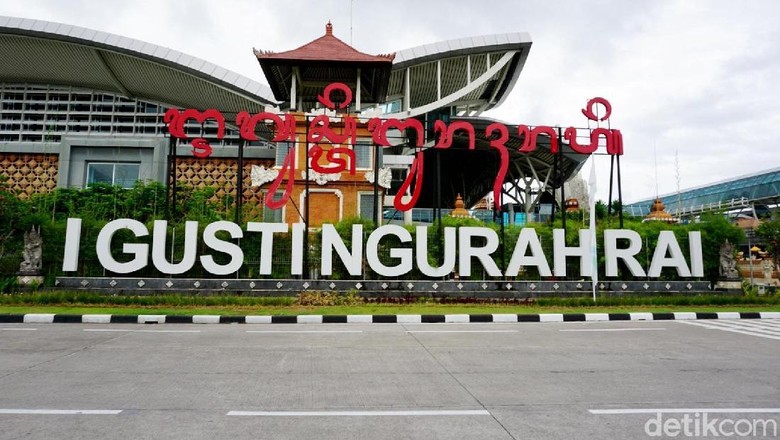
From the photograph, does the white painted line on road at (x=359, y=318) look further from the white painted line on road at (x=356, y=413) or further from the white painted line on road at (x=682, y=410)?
the white painted line on road at (x=682, y=410)

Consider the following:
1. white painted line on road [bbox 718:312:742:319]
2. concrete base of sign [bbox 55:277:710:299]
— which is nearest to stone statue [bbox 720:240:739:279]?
concrete base of sign [bbox 55:277:710:299]

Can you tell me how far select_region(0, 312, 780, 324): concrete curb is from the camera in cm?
1204

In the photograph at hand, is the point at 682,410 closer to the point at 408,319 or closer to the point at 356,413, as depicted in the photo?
the point at 356,413

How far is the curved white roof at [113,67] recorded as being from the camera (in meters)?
32.2

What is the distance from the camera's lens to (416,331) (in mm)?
10648

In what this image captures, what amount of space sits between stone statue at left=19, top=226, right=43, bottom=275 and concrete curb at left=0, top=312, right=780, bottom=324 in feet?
17.3

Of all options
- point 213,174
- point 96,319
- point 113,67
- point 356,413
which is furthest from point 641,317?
point 113,67

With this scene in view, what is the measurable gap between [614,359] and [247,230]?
1330 centimetres

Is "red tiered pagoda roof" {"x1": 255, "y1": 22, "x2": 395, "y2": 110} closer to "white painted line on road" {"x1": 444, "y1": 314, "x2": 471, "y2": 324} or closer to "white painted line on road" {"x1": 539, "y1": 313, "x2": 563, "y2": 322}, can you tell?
"white painted line on road" {"x1": 444, "y1": 314, "x2": 471, "y2": 324}

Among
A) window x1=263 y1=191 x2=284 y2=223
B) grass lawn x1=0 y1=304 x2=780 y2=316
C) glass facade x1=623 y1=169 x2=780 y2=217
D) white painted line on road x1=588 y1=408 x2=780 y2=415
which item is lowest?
white painted line on road x1=588 y1=408 x2=780 y2=415

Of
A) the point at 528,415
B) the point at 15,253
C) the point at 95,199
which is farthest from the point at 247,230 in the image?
the point at 95,199

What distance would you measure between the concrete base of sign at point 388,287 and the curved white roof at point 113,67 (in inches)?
788

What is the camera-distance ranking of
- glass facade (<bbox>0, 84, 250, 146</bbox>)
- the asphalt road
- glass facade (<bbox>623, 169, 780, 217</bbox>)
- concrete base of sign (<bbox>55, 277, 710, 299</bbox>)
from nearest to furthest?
1. the asphalt road
2. concrete base of sign (<bbox>55, 277, 710, 299</bbox>)
3. glass facade (<bbox>0, 84, 250, 146</bbox>)
4. glass facade (<bbox>623, 169, 780, 217</bbox>)

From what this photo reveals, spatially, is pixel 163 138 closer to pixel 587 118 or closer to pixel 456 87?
pixel 456 87
